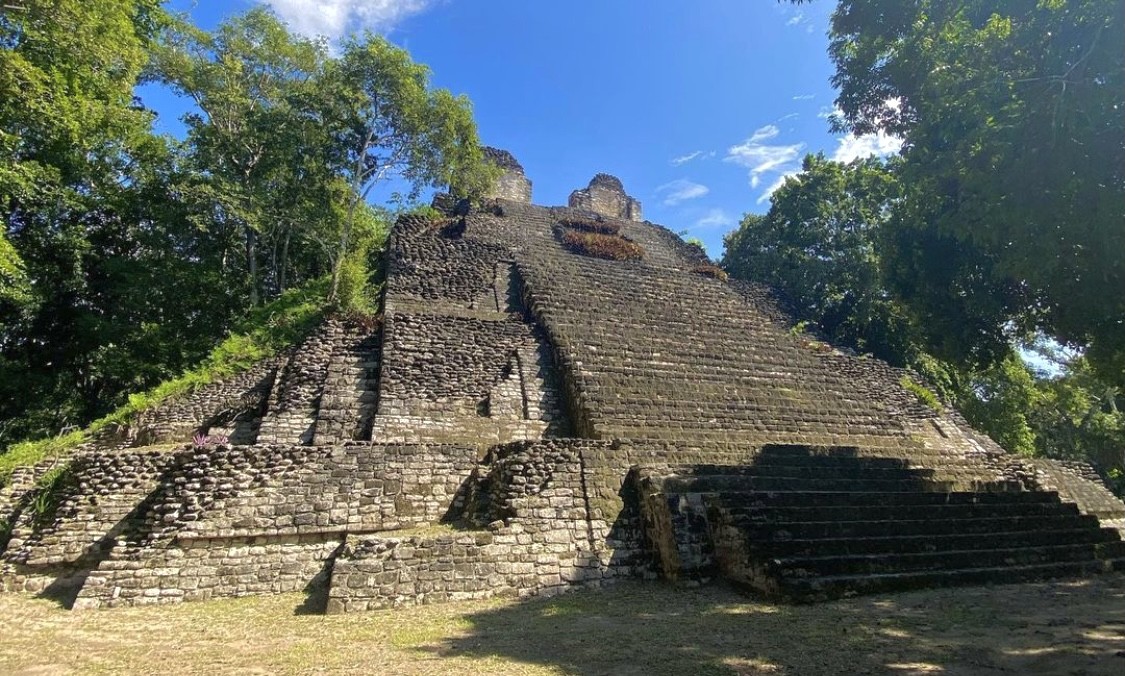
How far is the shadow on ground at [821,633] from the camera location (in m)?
A: 3.46

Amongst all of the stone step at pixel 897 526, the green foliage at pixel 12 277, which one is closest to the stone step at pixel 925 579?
the stone step at pixel 897 526

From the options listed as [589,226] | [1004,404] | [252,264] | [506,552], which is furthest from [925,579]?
[252,264]

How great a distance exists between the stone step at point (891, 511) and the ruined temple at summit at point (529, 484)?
3cm

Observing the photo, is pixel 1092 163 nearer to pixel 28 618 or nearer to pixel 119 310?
pixel 28 618

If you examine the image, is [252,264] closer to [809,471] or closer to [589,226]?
[589,226]

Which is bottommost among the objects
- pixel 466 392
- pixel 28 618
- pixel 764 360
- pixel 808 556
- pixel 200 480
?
pixel 28 618

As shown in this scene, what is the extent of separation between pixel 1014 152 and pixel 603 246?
12094 mm

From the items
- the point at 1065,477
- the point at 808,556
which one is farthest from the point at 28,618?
the point at 1065,477

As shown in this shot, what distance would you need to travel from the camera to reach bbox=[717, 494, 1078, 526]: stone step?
6418mm

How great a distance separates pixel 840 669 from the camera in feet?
11.2

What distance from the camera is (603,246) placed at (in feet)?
57.8

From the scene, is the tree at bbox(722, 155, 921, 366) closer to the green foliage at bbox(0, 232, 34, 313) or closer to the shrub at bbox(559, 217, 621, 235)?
the shrub at bbox(559, 217, 621, 235)

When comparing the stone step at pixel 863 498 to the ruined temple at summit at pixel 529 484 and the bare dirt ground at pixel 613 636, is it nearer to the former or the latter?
the ruined temple at summit at pixel 529 484

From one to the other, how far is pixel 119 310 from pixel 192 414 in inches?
277
